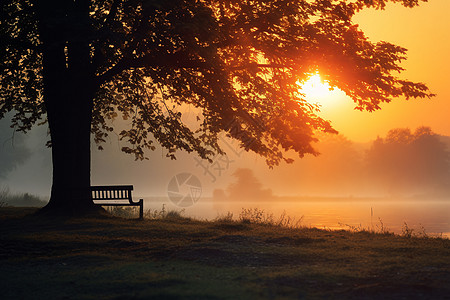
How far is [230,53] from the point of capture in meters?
21.6

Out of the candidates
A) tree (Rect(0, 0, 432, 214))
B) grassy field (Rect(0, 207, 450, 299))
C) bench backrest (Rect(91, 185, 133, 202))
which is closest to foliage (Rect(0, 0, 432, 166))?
tree (Rect(0, 0, 432, 214))

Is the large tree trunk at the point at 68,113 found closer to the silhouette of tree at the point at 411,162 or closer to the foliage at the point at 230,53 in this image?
the foliage at the point at 230,53

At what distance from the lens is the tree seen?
16.9 m

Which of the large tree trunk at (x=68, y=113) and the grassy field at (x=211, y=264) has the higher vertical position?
the large tree trunk at (x=68, y=113)

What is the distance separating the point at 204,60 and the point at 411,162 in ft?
283

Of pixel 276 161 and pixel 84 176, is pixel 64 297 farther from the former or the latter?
pixel 276 161

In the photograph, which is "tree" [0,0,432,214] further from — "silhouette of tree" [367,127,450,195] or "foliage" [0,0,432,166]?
"silhouette of tree" [367,127,450,195]

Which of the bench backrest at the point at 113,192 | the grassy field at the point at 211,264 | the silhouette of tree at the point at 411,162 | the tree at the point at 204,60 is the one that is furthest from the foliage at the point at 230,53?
the silhouette of tree at the point at 411,162

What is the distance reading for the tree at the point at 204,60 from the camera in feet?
55.3

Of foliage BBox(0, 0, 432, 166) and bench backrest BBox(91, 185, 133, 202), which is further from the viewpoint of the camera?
bench backrest BBox(91, 185, 133, 202)

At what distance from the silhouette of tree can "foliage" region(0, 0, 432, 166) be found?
269ft

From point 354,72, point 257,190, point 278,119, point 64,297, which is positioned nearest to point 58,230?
point 64,297

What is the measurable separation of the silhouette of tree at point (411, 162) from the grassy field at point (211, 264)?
286ft

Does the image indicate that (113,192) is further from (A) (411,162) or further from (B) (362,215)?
(A) (411,162)
